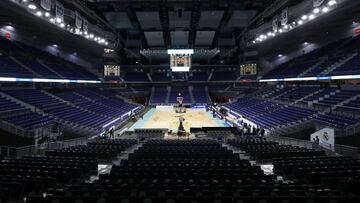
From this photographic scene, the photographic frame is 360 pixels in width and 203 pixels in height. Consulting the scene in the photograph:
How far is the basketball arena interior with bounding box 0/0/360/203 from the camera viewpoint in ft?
24.5

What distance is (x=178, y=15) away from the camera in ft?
111

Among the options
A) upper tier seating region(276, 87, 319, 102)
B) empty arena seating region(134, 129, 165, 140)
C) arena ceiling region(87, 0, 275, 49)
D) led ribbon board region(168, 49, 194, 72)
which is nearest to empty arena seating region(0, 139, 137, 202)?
empty arena seating region(134, 129, 165, 140)

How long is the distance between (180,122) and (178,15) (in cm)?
1384

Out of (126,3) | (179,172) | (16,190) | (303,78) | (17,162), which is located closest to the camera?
(16,190)

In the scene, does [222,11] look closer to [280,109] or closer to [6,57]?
[280,109]

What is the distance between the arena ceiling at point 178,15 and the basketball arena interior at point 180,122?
187 mm

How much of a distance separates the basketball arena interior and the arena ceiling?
19 cm

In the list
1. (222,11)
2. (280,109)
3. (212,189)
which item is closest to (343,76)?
(280,109)

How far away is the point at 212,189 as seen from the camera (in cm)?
721

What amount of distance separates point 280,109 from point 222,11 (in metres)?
13.6

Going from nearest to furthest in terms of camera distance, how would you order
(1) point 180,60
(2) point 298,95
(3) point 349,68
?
(3) point 349,68
(2) point 298,95
(1) point 180,60

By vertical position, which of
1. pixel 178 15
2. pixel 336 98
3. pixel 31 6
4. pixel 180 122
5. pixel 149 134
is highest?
pixel 178 15

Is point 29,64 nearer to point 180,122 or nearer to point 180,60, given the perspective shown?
point 180,122

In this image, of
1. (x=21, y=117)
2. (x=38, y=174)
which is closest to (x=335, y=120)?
(x=38, y=174)
